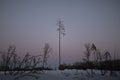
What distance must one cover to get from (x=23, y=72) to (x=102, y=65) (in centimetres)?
417

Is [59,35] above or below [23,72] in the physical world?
above

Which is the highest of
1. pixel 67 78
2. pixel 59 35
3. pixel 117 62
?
pixel 59 35

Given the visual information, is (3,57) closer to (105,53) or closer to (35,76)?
(35,76)

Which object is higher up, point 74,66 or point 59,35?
point 59,35

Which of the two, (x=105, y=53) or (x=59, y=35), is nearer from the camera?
(x=105, y=53)

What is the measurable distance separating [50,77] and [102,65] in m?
3.27

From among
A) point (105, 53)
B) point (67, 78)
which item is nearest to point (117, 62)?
point (105, 53)

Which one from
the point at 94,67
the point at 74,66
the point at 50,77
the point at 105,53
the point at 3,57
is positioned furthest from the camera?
the point at 74,66

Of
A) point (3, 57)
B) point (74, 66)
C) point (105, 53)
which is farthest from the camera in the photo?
point (74, 66)

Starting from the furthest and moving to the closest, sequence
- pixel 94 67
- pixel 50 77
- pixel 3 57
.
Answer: pixel 94 67
pixel 3 57
pixel 50 77

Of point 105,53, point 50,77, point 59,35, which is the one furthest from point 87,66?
point 59,35

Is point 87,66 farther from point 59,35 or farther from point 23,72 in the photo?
point 59,35

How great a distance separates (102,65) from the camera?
9812 millimetres

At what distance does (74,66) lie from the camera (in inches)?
472
